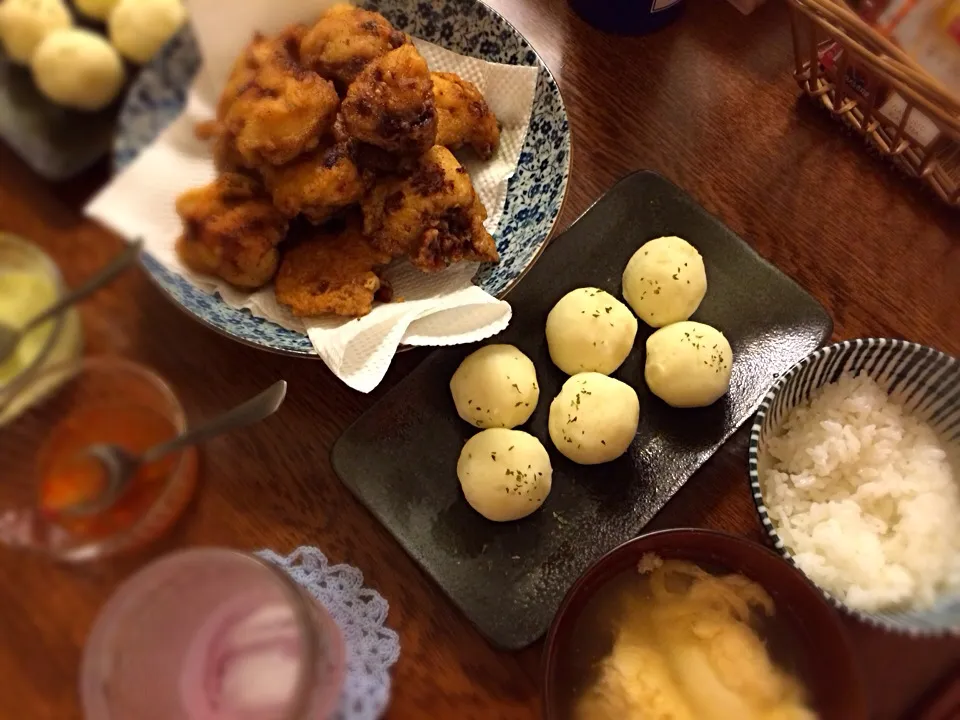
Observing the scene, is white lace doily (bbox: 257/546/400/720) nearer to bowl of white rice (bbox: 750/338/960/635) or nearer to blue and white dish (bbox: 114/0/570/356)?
blue and white dish (bbox: 114/0/570/356)

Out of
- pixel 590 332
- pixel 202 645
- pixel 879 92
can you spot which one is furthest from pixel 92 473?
pixel 879 92

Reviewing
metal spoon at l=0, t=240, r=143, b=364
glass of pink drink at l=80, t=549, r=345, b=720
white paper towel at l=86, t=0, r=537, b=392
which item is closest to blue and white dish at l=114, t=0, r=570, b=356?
white paper towel at l=86, t=0, r=537, b=392

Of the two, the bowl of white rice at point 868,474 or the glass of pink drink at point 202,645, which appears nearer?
the glass of pink drink at point 202,645

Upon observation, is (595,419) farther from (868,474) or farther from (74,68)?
(74,68)

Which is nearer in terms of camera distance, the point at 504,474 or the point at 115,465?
the point at 115,465

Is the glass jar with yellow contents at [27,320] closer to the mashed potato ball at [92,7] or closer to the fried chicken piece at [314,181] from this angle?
the mashed potato ball at [92,7]

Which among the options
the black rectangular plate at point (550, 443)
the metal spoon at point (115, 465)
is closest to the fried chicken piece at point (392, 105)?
the black rectangular plate at point (550, 443)
